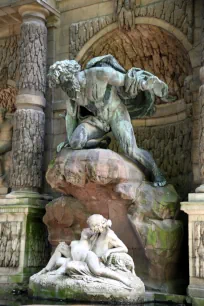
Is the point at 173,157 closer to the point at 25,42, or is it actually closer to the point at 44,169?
the point at 44,169

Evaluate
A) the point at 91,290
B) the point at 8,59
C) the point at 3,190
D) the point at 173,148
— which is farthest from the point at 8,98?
the point at 91,290

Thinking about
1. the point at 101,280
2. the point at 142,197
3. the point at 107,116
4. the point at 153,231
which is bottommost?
the point at 101,280

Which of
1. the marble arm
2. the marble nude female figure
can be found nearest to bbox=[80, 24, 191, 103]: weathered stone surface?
the marble arm

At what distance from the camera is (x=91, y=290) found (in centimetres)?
586

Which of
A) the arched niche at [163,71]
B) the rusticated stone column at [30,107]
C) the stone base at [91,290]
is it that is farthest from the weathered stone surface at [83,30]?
the stone base at [91,290]

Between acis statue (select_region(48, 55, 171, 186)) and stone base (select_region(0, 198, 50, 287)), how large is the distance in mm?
1497

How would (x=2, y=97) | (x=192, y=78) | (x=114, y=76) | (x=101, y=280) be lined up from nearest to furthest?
1. (x=101, y=280)
2. (x=114, y=76)
3. (x=192, y=78)
4. (x=2, y=97)

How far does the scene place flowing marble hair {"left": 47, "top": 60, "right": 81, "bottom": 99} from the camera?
7168 mm

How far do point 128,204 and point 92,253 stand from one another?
0.99 metres

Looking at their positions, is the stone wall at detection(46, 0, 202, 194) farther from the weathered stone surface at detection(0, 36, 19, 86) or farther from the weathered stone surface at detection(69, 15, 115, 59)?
the weathered stone surface at detection(0, 36, 19, 86)

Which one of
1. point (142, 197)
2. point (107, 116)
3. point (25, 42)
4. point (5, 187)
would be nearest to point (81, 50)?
point (25, 42)

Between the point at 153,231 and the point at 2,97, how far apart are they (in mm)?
5426

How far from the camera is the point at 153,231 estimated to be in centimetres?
680

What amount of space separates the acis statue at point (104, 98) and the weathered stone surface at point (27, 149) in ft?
4.37
